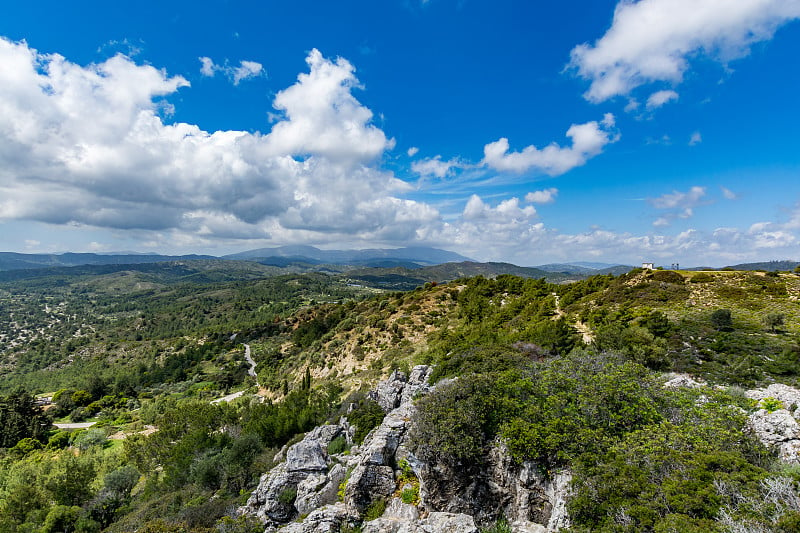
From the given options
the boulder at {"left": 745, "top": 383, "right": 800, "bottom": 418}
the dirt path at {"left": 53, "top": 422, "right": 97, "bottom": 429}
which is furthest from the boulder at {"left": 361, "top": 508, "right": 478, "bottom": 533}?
the dirt path at {"left": 53, "top": 422, "right": 97, "bottom": 429}

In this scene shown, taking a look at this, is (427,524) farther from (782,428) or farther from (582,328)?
(582,328)

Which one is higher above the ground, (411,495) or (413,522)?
(413,522)

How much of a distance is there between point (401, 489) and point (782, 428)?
Answer: 1525 cm

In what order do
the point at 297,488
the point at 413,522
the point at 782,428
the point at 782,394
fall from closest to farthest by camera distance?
1. the point at 782,428
2. the point at 413,522
3. the point at 782,394
4. the point at 297,488

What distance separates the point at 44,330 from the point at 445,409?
944 ft

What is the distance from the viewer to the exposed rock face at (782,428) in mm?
11107

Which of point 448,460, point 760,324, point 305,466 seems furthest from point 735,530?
point 760,324

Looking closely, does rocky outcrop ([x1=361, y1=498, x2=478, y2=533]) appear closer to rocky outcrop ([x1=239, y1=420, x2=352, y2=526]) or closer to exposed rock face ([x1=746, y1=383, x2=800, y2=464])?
rocky outcrop ([x1=239, y1=420, x2=352, y2=526])

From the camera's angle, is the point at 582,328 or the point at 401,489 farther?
the point at 582,328

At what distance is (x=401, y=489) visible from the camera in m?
16.0

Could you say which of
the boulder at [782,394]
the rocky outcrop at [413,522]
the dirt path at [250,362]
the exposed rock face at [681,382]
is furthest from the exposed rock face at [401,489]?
the dirt path at [250,362]

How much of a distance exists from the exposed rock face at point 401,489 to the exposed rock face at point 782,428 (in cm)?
710

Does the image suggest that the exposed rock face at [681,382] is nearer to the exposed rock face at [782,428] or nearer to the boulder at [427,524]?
the exposed rock face at [782,428]

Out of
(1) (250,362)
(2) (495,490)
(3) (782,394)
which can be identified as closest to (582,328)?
(3) (782,394)
